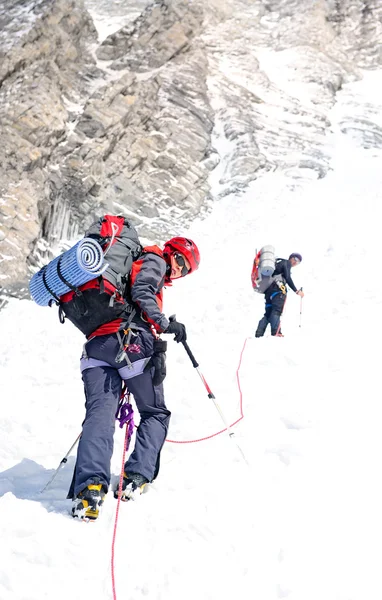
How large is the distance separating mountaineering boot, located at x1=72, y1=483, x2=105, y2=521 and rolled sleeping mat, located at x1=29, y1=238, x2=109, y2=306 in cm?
167

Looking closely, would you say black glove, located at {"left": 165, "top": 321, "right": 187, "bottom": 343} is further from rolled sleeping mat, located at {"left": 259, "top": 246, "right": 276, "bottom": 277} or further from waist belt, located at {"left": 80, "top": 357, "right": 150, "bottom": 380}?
rolled sleeping mat, located at {"left": 259, "top": 246, "right": 276, "bottom": 277}

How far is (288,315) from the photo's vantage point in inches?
495

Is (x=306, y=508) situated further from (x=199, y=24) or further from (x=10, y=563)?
(x=199, y=24)

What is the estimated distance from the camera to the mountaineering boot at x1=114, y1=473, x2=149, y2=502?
429cm

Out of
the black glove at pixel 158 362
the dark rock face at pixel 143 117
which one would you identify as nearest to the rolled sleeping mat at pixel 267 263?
the black glove at pixel 158 362

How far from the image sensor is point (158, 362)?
4.67 m

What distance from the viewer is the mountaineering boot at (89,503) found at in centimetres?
394

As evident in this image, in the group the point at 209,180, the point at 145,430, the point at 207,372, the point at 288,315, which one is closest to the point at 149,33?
the point at 209,180

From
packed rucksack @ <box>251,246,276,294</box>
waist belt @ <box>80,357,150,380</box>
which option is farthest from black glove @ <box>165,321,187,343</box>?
packed rucksack @ <box>251,246,276,294</box>

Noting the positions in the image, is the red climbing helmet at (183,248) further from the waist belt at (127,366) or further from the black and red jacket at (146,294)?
the waist belt at (127,366)

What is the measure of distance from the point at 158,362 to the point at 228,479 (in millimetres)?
1201

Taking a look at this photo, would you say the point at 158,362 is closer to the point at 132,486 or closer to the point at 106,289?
the point at 106,289

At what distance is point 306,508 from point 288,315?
8828 millimetres

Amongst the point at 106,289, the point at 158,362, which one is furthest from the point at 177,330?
the point at 106,289
